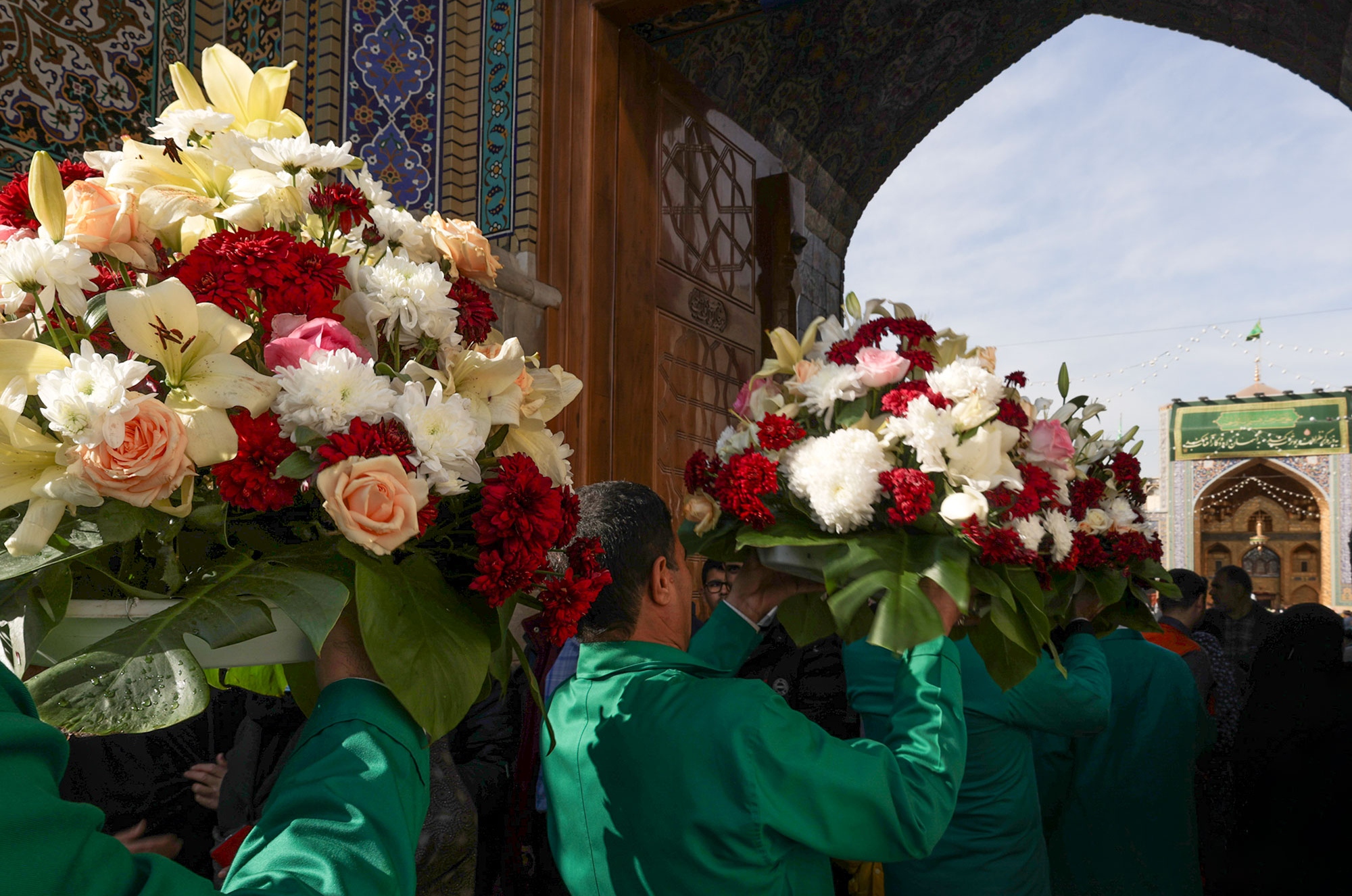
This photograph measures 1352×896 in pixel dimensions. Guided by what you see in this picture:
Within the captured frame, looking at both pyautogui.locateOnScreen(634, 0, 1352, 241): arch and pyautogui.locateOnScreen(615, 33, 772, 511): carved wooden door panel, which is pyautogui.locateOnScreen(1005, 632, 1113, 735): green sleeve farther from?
pyautogui.locateOnScreen(634, 0, 1352, 241): arch

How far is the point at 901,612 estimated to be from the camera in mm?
1502

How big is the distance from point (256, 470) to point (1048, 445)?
4.64ft

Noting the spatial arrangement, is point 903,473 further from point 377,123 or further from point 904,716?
point 377,123

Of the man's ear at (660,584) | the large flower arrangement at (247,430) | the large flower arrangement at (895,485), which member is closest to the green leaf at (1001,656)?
the large flower arrangement at (895,485)

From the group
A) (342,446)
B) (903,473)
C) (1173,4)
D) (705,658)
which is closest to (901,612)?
(903,473)

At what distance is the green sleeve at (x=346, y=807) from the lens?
0.84 metres

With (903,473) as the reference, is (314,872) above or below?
below

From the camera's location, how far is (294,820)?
34.9 inches

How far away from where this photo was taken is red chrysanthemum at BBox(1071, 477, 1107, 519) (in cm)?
209

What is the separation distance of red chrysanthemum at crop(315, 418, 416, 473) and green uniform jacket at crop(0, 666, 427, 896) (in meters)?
0.24

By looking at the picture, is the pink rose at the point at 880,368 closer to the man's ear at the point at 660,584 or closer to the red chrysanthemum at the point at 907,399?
the red chrysanthemum at the point at 907,399

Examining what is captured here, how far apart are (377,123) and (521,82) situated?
0.61 meters

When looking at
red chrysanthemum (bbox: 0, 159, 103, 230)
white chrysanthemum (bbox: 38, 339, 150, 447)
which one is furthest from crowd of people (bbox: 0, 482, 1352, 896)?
red chrysanthemum (bbox: 0, 159, 103, 230)

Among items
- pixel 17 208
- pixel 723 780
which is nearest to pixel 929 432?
pixel 723 780
